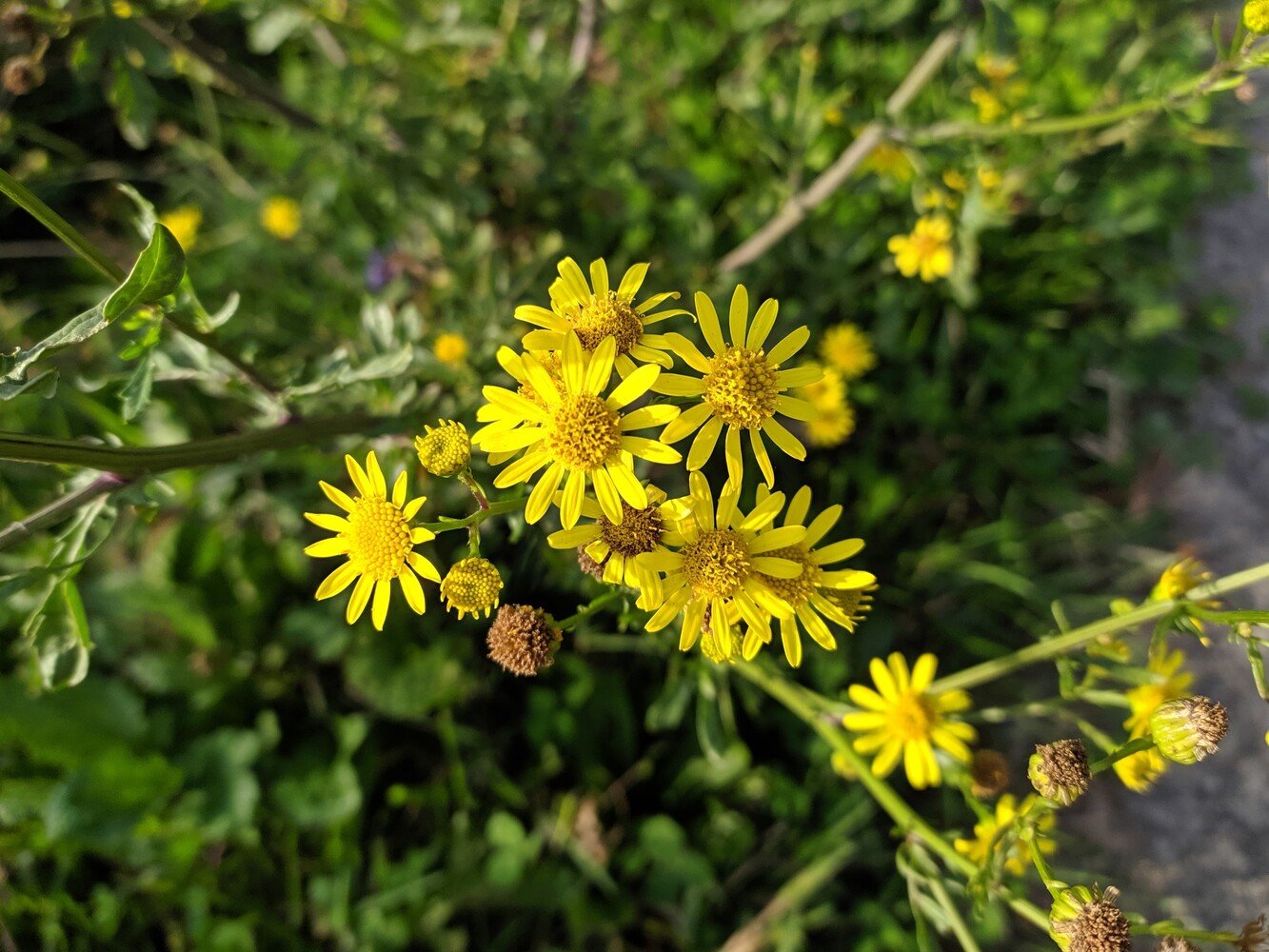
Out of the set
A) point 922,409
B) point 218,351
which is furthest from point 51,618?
point 922,409

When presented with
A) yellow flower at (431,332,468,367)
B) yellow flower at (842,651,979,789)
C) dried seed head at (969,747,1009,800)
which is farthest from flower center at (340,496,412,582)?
dried seed head at (969,747,1009,800)

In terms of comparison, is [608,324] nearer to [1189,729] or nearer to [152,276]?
Answer: [152,276]

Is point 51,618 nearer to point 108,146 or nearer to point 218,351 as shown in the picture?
point 218,351

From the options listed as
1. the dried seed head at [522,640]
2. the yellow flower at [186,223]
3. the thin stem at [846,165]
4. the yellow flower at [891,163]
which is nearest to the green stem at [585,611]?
the dried seed head at [522,640]

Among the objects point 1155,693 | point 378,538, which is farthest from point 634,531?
point 1155,693

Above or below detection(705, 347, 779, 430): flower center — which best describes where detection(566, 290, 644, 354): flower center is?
above

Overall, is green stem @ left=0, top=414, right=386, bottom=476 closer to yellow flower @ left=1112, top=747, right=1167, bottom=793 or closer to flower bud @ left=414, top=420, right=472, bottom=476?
flower bud @ left=414, top=420, right=472, bottom=476

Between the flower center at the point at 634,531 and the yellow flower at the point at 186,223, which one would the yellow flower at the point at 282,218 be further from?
the flower center at the point at 634,531
